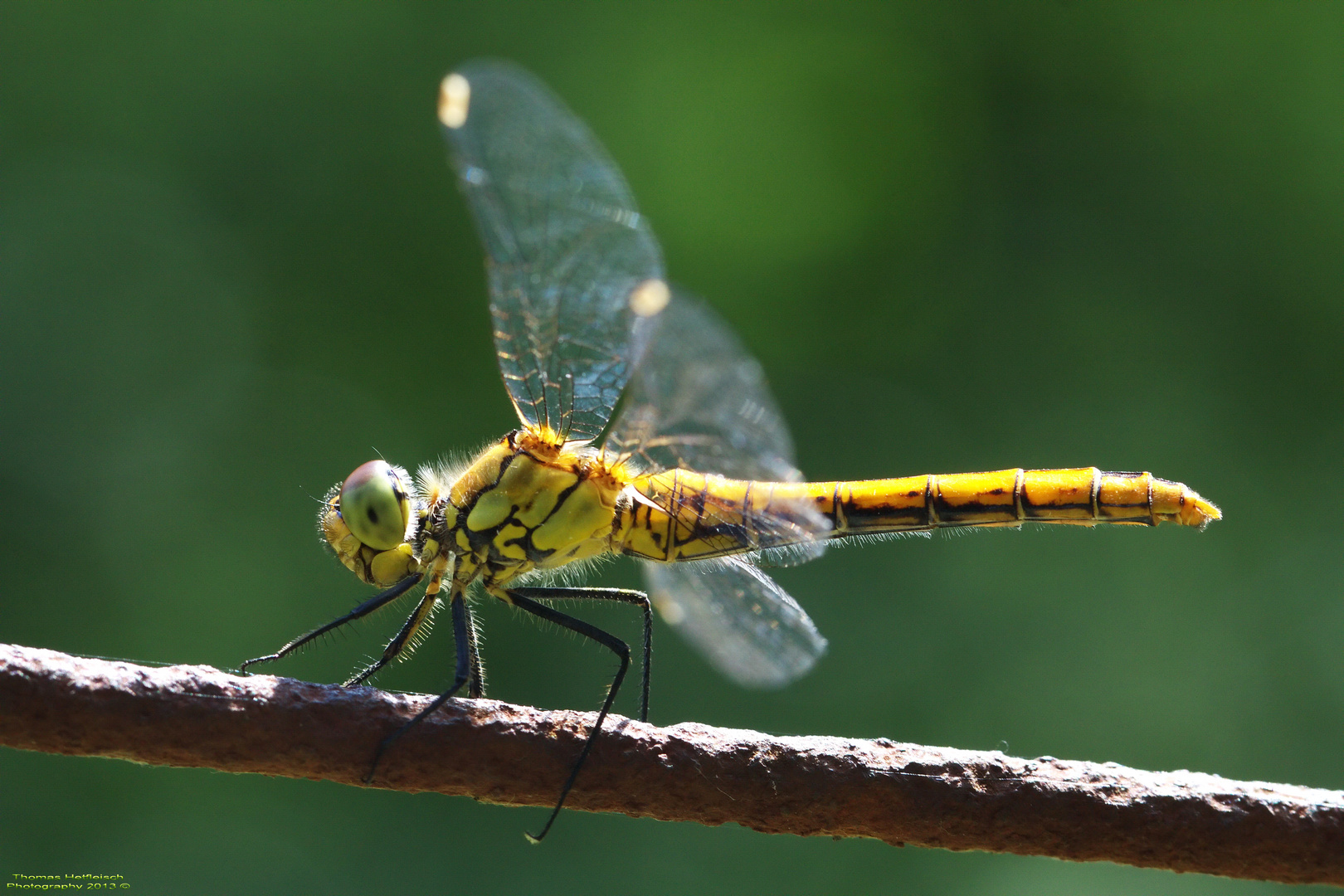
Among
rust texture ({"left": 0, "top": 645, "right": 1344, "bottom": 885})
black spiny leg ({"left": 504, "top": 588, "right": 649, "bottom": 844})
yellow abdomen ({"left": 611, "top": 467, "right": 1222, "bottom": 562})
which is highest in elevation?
yellow abdomen ({"left": 611, "top": 467, "right": 1222, "bottom": 562})

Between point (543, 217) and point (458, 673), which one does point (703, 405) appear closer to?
point (543, 217)

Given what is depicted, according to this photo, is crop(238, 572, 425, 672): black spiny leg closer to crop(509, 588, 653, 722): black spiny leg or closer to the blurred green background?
crop(509, 588, 653, 722): black spiny leg

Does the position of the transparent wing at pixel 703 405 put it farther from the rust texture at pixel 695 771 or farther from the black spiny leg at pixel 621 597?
the rust texture at pixel 695 771

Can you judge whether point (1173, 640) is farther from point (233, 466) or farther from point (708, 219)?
point (233, 466)

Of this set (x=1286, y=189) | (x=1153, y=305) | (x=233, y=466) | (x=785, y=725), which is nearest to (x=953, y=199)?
(x=1153, y=305)

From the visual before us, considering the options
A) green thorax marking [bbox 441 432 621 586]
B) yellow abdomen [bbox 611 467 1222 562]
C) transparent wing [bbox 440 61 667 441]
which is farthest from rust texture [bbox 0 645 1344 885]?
transparent wing [bbox 440 61 667 441]

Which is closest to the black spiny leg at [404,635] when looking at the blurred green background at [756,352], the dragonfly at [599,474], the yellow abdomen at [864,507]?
the dragonfly at [599,474]
